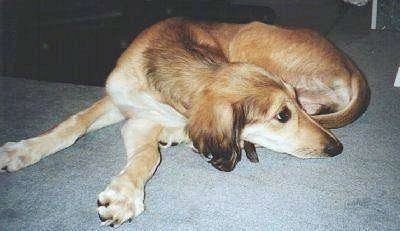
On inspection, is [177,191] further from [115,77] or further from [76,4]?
[76,4]

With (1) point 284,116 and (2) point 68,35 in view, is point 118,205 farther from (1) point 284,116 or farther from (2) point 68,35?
(2) point 68,35

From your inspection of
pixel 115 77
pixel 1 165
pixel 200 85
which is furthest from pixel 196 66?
pixel 1 165

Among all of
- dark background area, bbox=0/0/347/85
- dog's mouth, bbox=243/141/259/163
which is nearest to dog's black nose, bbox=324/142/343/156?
dog's mouth, bbox=243/141/259/163

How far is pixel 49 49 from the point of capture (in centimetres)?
393

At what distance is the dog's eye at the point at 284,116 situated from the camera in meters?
2.30

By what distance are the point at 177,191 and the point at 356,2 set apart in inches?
213

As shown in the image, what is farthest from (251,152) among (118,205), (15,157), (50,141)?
(15,157)

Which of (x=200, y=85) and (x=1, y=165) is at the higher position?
(x=200, y=85)

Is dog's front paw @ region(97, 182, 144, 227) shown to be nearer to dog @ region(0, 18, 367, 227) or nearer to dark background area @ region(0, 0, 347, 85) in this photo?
dog @ region(0, 18, 367, 227)

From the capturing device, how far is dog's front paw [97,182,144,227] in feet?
6.45

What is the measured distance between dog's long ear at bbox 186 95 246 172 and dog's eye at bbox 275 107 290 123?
0.75 ft

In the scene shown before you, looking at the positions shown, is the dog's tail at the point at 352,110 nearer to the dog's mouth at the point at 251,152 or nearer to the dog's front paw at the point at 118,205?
the dog's mouth at the point at 251,152

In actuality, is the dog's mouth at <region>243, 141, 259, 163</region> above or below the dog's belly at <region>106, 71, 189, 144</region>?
below

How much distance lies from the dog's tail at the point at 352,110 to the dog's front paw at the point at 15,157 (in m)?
1.88
